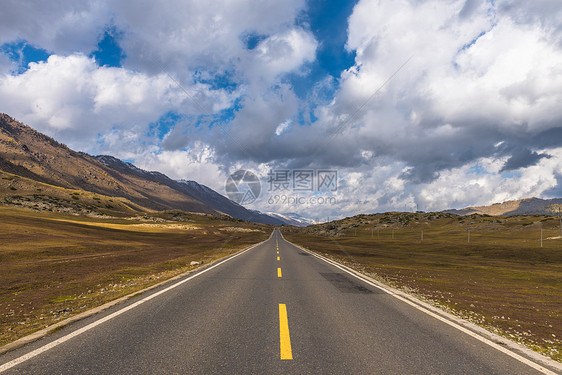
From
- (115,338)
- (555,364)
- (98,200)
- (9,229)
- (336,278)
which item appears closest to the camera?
(555,364)

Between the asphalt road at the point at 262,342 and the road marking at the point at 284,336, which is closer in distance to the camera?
the asphalt road at the point at 262,342

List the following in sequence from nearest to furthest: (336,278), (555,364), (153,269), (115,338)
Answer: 1. (555,364)
2. (115,338)
3. (336,278)
4. (153,269)

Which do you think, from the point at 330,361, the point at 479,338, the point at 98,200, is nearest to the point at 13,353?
the point at 330,361

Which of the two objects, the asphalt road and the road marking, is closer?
the asphalt road

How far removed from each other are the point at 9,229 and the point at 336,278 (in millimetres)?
38778

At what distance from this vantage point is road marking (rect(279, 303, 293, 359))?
5.38 metres

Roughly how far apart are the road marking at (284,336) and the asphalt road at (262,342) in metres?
0.02

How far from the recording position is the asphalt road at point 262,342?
488cm

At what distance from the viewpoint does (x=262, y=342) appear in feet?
19.5

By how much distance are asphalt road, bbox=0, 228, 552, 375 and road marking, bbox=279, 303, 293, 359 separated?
0.02m

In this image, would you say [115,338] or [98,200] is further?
[98,200]

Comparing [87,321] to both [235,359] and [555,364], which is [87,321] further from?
[555,364]

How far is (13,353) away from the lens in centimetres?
509

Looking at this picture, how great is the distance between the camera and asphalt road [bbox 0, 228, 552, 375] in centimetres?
488
